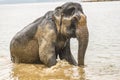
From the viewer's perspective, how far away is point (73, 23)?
975 centimetres

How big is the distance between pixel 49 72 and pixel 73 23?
3.92 ft

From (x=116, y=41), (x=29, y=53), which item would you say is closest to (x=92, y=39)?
(x=116, y=41)

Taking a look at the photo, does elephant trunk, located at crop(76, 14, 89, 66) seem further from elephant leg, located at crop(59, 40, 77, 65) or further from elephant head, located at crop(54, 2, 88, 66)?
elephant leg, located at crop(59, 40, 77, 65)

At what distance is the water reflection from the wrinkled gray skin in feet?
0.52

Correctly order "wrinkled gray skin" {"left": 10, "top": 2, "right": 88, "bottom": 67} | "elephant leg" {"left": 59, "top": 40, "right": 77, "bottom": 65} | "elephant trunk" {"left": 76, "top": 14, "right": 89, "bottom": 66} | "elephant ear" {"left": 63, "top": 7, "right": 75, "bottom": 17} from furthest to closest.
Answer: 1. "elephant leg" {"left": 59, "top": 40, "right": 77, "bottom": 65}
2. "elephant ear" {"left": 63, "top": 7, "right": 75, "bottom": 17}
3. "wrinkled gray skin" {"left": 10, "top": 2, "right": 88, "bottom": 67}
4. "elephant trunk" {"left": 76, "top": 14, "right": 89, "bottom": 66}

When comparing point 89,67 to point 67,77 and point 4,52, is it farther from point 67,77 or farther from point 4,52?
point 4,52

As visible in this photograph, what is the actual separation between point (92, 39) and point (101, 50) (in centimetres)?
352

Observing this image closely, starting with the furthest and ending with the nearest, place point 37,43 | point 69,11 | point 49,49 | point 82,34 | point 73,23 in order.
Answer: point 37,43
point 49,49
point 69,11
point 73,23
point 82,34

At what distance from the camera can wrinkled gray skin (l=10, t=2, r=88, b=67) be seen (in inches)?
378

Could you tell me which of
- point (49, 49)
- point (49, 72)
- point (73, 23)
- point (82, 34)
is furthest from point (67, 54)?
point (82, 34)

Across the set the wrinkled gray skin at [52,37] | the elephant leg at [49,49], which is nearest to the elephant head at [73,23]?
the wrinkled gray skin at [52,37]

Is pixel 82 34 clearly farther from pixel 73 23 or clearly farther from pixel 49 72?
pixel 49 72

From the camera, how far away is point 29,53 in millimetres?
10859

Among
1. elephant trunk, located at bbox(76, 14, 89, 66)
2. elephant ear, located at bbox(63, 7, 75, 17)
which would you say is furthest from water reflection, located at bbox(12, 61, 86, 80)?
elephant ear, located at bbox(63, 7, 75, 17)
